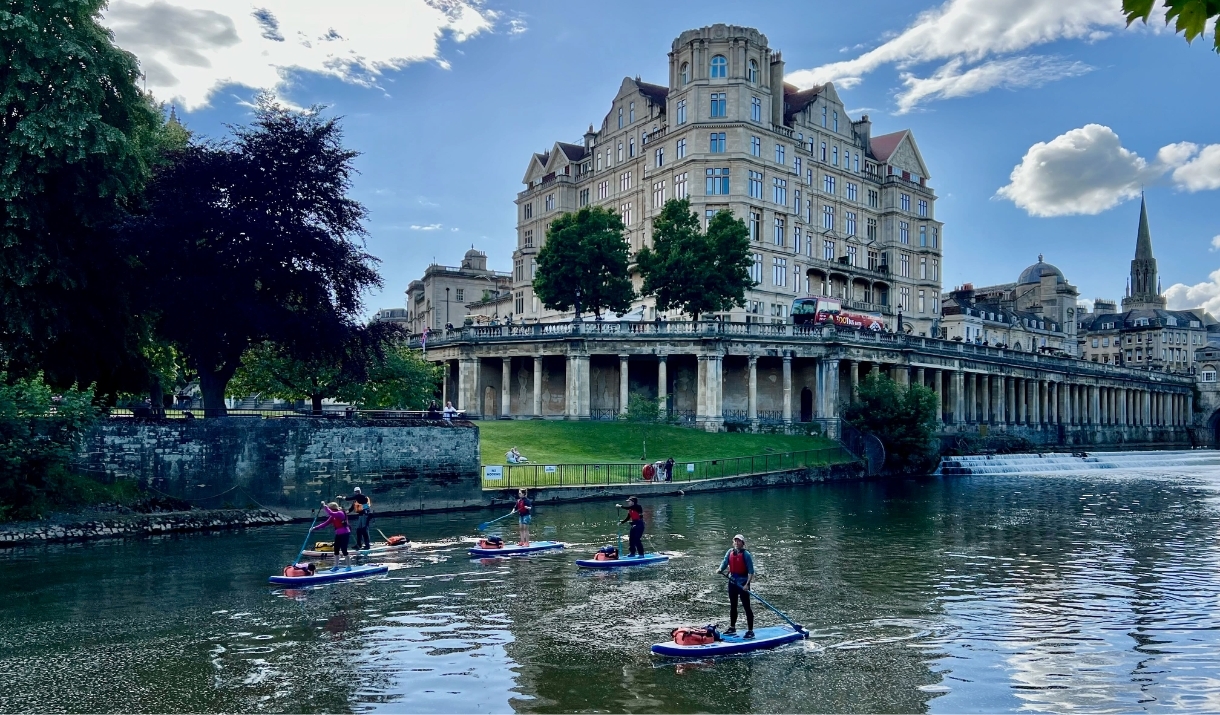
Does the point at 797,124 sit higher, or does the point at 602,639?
the point at 797,124

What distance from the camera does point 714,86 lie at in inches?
3314

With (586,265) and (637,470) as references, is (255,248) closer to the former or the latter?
(637,470)

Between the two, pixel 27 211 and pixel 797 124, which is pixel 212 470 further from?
pixel 797 124

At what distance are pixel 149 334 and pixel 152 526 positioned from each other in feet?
32.8

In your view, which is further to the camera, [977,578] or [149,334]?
[149,334]

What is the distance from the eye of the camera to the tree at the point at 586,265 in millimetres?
74438

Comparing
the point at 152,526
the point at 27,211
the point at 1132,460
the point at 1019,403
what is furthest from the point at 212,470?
the point at 1019,403

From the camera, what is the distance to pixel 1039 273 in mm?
144000

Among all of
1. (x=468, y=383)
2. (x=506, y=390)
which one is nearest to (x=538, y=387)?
(x=506, y=390)

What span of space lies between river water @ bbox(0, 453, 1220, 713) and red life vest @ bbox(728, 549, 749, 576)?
179 centimetres

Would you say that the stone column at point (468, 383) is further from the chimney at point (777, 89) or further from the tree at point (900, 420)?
the chimney at point (777, 89)

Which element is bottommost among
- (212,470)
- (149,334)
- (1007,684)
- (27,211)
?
(1007,684)

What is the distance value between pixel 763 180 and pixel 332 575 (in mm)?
68112

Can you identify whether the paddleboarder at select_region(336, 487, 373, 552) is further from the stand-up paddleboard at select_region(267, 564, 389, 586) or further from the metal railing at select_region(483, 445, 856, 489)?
the metal railing at select_region(483, 445, 856, 489)
